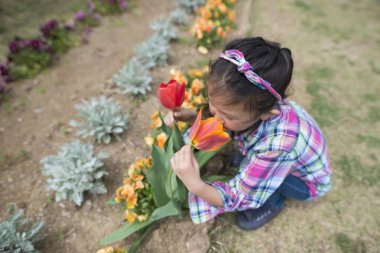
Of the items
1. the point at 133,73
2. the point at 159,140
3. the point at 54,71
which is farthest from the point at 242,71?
the point at 54,71

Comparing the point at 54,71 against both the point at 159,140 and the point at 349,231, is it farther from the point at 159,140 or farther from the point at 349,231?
the point at 349,231

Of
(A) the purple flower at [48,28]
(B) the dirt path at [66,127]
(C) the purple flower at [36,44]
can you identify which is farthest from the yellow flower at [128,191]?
(A) the purple flower at [48,28]

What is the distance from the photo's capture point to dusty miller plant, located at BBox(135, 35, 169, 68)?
3.38 metres

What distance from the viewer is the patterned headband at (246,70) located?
4.43ft

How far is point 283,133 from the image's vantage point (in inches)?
64.4

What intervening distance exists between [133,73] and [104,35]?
1.48m

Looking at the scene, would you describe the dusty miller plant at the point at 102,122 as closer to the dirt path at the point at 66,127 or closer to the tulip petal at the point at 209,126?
the dirt path at the point at 66,127

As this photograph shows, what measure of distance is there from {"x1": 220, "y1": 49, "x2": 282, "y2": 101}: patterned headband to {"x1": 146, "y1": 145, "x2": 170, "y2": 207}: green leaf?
2.17 feet

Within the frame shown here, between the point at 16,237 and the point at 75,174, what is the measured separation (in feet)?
1.76

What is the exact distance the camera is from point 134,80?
3.04 m

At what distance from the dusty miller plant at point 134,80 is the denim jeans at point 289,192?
1.61 meters

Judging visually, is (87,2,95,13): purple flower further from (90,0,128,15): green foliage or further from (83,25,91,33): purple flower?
(83,25,91,33): purple flower

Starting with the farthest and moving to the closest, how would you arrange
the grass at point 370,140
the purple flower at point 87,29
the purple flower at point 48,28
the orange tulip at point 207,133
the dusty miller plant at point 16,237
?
the purple flower at point 87,29 < the purple flower at point 48,28 < the grass at point 370,140 < the dusty miller plant at point 16,237 < the orange tulip at point 207,133

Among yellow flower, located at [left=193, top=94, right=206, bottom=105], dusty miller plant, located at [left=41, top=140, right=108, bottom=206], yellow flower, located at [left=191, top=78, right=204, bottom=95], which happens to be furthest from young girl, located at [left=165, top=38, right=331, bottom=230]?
dusty miller plant, located at [left=41, top=140, right=108, bottom=206]
